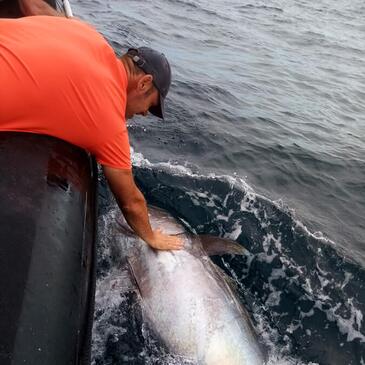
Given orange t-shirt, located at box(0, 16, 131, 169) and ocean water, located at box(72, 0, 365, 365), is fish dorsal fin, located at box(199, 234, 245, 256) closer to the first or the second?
ocean water, located at box(72, 0, 365, 365)

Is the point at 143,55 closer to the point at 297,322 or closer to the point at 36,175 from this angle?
the point at 36,175

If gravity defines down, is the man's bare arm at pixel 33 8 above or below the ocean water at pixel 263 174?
above

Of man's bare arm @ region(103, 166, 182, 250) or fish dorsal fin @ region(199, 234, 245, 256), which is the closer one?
man's bare arm @ region(103, 166, 182, 250)

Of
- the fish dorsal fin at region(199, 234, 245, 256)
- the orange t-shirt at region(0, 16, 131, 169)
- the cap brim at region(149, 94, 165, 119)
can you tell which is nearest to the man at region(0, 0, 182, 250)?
the orange t-shirt at region(0, 16, 131, 169)

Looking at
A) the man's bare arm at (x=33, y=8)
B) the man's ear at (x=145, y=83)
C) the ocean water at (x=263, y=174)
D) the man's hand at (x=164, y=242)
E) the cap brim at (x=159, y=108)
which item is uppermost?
the man's bare arm at (x=33, y=8)

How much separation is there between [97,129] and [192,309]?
5.41ft

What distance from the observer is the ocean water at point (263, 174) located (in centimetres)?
441

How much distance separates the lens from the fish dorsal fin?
4582 millimetres

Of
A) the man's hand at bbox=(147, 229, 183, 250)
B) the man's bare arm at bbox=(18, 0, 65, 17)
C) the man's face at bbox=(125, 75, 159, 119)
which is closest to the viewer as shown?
the man's face at bbox=(125, 75, 159, 119)

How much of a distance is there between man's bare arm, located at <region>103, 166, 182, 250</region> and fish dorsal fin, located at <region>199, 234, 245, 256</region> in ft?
1.36

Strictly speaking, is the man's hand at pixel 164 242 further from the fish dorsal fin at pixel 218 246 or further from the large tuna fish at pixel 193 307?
the fish dorsal fin at pixel 218 246

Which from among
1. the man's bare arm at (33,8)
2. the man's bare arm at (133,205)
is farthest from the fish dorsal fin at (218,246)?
the man's bare arm at (33,8)

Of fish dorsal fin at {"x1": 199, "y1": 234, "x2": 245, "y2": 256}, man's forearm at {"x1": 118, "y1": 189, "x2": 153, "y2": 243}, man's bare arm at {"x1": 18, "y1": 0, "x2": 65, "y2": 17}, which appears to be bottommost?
fish dorsal fin at {"x1": 199, "y1": 234, "x2": 245, "y2": 256}

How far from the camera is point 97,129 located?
323 centimetres
